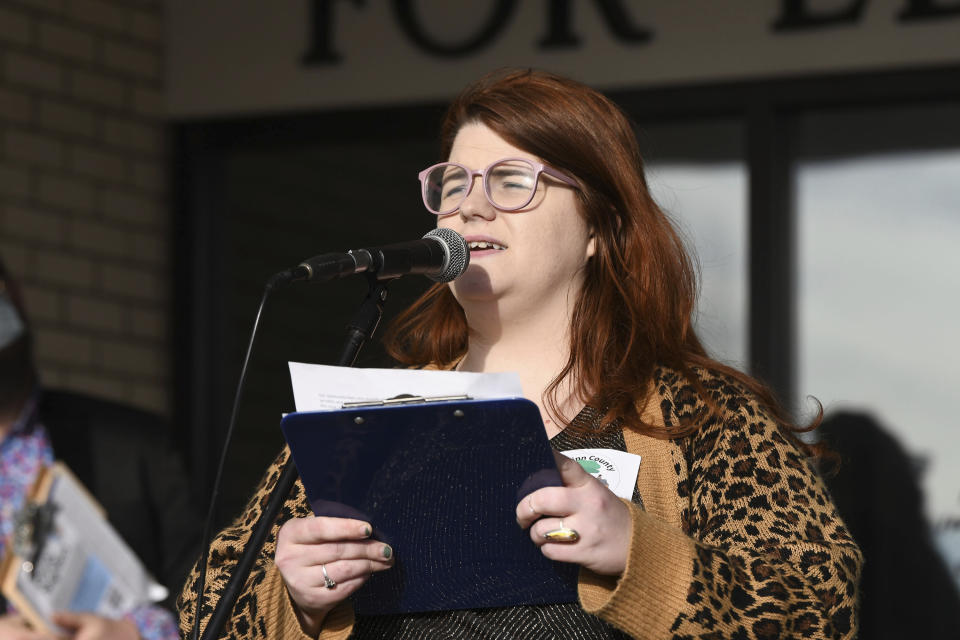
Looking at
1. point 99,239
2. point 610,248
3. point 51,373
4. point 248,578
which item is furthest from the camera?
point 99,239

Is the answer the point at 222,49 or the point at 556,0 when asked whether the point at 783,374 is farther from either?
the point at 222,49

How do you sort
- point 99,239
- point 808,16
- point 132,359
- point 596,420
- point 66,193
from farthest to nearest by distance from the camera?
point 132,359
point 99,239
point 66,193
point 808,16
point 596,420

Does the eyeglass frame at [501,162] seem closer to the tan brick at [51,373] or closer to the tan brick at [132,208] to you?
the tan brick at [51,373]

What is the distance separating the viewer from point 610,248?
2562 millimetres

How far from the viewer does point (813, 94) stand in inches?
193

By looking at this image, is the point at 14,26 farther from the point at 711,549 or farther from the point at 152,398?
the point at 711,549

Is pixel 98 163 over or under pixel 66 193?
over

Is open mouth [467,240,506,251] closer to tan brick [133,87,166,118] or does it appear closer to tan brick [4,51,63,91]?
tan brick [4,51,63,91]

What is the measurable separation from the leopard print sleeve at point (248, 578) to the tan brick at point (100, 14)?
341cm

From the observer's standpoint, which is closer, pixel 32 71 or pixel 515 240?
pixel 515 240

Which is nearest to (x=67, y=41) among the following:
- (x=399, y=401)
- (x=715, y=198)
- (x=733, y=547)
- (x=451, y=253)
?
(x=715, y=198)

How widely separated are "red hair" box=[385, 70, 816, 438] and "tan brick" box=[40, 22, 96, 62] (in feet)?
10.2

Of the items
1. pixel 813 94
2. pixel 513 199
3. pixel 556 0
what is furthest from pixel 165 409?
pixel 513 199

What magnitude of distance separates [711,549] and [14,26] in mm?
3853
